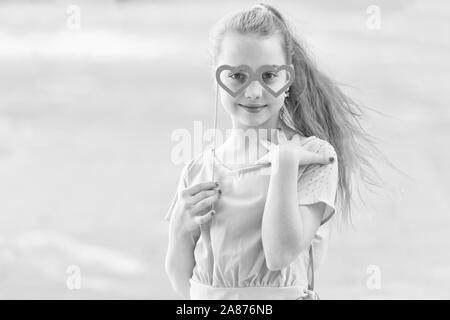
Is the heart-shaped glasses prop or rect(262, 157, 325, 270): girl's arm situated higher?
the heart-shaped glasses prop

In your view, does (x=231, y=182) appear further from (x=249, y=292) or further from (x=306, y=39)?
(x=306, y=39)

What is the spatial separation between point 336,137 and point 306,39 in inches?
8.7

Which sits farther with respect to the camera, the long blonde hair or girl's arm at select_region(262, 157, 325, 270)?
the long blonde hair

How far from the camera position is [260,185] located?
60.9 inches

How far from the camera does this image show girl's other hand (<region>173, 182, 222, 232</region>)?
155 centimetres

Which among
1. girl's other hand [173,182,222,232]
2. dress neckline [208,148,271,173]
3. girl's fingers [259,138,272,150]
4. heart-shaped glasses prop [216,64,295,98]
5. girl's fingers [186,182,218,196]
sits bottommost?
girl's other hand [173,182,222,232]

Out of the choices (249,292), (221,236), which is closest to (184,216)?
(221,236)

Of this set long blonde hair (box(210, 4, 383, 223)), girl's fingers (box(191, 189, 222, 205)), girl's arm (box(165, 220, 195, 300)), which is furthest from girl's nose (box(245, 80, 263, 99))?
girl's arm (box(165, 220, 195, 300))

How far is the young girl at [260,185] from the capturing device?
58.2 inches

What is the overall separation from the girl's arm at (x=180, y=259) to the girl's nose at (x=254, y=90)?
0.32 m

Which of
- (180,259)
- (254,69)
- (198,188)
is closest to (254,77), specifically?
(254,69)

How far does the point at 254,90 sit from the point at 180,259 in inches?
15.7

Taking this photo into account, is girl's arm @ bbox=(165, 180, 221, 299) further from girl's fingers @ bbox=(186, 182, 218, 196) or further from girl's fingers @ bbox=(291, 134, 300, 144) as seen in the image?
girl's fingers @ bbox=(291, 134, 300, 144)

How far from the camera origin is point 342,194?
1695 millimetres
